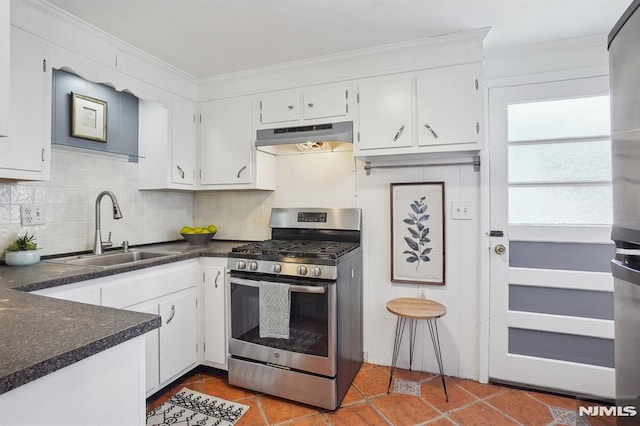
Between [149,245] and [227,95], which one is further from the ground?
[227,95]

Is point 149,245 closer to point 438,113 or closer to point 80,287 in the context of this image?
point 80,287

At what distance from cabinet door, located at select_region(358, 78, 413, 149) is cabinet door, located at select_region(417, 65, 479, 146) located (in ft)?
0.27

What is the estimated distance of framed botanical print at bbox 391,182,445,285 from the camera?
241 centimetres

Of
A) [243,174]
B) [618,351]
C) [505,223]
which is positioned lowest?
[618,351]

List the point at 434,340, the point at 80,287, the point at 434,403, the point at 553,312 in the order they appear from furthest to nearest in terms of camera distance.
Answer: the point at 434,340 → the point at 553,312 → the point at 434,403 → the point at 80,287

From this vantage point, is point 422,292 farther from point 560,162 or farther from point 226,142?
point 226,142

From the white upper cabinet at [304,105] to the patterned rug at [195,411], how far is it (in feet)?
6.50

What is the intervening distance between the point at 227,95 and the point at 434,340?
255cm

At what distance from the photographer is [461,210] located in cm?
237

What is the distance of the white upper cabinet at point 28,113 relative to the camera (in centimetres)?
165

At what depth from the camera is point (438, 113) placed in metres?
2.16

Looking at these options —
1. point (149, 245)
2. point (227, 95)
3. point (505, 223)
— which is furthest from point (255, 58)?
point (505, 223)

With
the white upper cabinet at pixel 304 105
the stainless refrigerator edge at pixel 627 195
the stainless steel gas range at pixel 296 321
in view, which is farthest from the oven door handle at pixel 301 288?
the stainless refrigerator edge at pixel 627 195

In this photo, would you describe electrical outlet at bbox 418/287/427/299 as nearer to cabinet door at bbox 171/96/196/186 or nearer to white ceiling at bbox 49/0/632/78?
white ceiling at bbox 49/0/632/78
